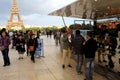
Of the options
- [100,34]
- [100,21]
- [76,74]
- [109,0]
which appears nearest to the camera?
[109,0]

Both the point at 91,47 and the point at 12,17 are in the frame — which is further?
the point at 12,17

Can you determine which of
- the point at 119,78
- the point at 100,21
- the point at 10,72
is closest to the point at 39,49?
the point at 100,21

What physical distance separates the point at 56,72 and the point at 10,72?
6.78 feet

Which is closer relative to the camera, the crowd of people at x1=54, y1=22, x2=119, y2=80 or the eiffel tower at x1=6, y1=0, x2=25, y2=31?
the crowd of people at x1=54, y1=22, x2=119, y2=80

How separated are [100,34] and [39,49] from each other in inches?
242

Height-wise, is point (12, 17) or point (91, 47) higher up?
point (91, 47)

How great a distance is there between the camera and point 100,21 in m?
16.8

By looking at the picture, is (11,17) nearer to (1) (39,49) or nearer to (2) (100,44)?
(1) (39,49)

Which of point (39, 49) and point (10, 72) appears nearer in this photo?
point (10, 72)

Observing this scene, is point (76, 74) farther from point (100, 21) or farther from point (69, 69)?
point (100, 21)

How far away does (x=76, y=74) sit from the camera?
11.8m

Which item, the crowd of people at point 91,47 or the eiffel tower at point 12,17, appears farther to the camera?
the eiffel tower at point 12,17

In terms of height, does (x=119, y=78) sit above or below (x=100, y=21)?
below

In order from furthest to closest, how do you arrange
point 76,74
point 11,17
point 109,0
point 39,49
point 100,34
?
point 11,17
point 39,49
point 100,34
point 76,74
point 109,0
